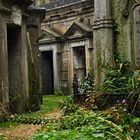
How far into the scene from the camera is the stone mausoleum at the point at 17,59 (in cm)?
1011

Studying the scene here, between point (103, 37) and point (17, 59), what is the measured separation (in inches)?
110

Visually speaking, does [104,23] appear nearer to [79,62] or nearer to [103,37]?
[103,37]

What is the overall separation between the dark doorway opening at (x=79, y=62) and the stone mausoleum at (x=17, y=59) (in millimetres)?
6333

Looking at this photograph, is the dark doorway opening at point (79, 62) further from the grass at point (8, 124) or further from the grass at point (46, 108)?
the grass at point (8, 124)

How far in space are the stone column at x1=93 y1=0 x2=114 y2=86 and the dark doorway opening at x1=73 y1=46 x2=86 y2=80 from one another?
857cm

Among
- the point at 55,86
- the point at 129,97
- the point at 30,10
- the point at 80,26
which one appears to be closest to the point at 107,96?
the point at 129,97

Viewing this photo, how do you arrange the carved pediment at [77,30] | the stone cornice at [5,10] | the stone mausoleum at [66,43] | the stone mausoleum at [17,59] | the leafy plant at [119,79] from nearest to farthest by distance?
the leafy plant at [119,79] < the stone cornice at [5,10] < the stone mausoleum at [17,59] < the carved pediment at [77,30] < the stone mausoleum at [66,43]

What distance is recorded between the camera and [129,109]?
7312mm

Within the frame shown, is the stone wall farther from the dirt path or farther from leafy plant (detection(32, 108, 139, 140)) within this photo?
Result: leafy plant (detection(32, 108, 139, 140))

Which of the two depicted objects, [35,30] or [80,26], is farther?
[80,26]

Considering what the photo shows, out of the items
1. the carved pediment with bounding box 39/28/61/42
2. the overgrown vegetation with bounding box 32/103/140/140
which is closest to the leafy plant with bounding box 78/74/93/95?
the overgrown vegetation with bounding box 32/103/140/140

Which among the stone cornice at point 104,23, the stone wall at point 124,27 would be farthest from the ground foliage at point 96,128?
the stone cornice at point 104,23

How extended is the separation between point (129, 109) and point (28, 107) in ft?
15.7

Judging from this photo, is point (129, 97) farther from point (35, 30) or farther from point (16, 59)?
point (35, 30)
